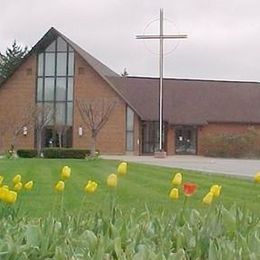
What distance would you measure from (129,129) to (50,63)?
27.7 feet

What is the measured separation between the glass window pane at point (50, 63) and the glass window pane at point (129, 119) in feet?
22.8

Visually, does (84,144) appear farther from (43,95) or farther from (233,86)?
(233,86)

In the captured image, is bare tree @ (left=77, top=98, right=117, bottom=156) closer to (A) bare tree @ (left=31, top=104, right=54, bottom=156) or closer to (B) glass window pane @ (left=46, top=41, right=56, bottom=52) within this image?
(A) bare tree @ (left=31, top=104, right=54, bottom=156)

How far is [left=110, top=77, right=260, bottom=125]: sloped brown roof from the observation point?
5569cm

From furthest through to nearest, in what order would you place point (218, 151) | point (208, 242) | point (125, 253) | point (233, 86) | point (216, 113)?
point (233, 86), point (216, 113), point (218, 151), point (208, 242), point (125, 253)

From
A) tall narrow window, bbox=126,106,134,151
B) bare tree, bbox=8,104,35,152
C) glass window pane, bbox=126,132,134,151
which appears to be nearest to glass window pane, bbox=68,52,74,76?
bare tree, bbox=8,104,35,152

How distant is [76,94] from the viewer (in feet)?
176

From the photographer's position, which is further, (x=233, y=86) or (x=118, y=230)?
(x=233, y=86)

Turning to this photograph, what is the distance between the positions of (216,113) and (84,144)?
11964 mm

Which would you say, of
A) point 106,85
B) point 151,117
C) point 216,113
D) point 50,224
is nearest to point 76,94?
point 106,85

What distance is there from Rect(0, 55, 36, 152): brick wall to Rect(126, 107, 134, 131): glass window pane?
311 inches

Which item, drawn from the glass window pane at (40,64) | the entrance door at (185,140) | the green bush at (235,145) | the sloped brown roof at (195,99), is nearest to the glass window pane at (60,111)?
the glass window pane at (40,64)

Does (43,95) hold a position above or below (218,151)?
above

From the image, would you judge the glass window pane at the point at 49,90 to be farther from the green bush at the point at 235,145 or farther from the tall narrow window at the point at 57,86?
the green bush at the point at 235,145
